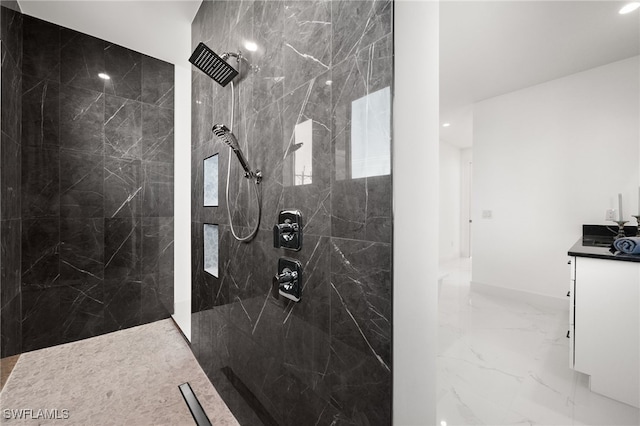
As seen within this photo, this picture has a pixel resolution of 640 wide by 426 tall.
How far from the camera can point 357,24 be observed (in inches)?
33.2

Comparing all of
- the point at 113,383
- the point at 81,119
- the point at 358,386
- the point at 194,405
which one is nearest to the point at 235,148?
the point at 358,386

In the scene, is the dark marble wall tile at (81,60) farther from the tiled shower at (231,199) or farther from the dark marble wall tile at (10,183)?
the dark marble wall tile at (10,183)

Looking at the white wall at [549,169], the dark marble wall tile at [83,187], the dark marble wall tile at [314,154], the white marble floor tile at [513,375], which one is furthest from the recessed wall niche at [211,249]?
the white wall at [549,169]

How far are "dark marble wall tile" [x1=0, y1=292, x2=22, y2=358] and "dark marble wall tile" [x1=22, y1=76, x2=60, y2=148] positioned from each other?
1241mm

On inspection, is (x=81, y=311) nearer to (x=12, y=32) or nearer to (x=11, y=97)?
(x=11, y=97)

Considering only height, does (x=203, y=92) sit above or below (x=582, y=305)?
above

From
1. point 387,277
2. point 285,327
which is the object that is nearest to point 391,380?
point 387,277

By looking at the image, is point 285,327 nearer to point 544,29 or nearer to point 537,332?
point 537,332

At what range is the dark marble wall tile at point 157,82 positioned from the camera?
2648 millimetres

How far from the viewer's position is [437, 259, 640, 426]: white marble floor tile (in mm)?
1507

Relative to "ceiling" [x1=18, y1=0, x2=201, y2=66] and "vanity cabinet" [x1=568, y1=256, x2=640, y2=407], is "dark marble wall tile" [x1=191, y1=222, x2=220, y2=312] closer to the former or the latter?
"ceiling" [x1=18, y1=0, x2=201, y2=66]

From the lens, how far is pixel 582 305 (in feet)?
5.52

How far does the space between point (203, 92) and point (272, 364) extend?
6.32 ft

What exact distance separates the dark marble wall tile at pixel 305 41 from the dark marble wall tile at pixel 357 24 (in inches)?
1.7
